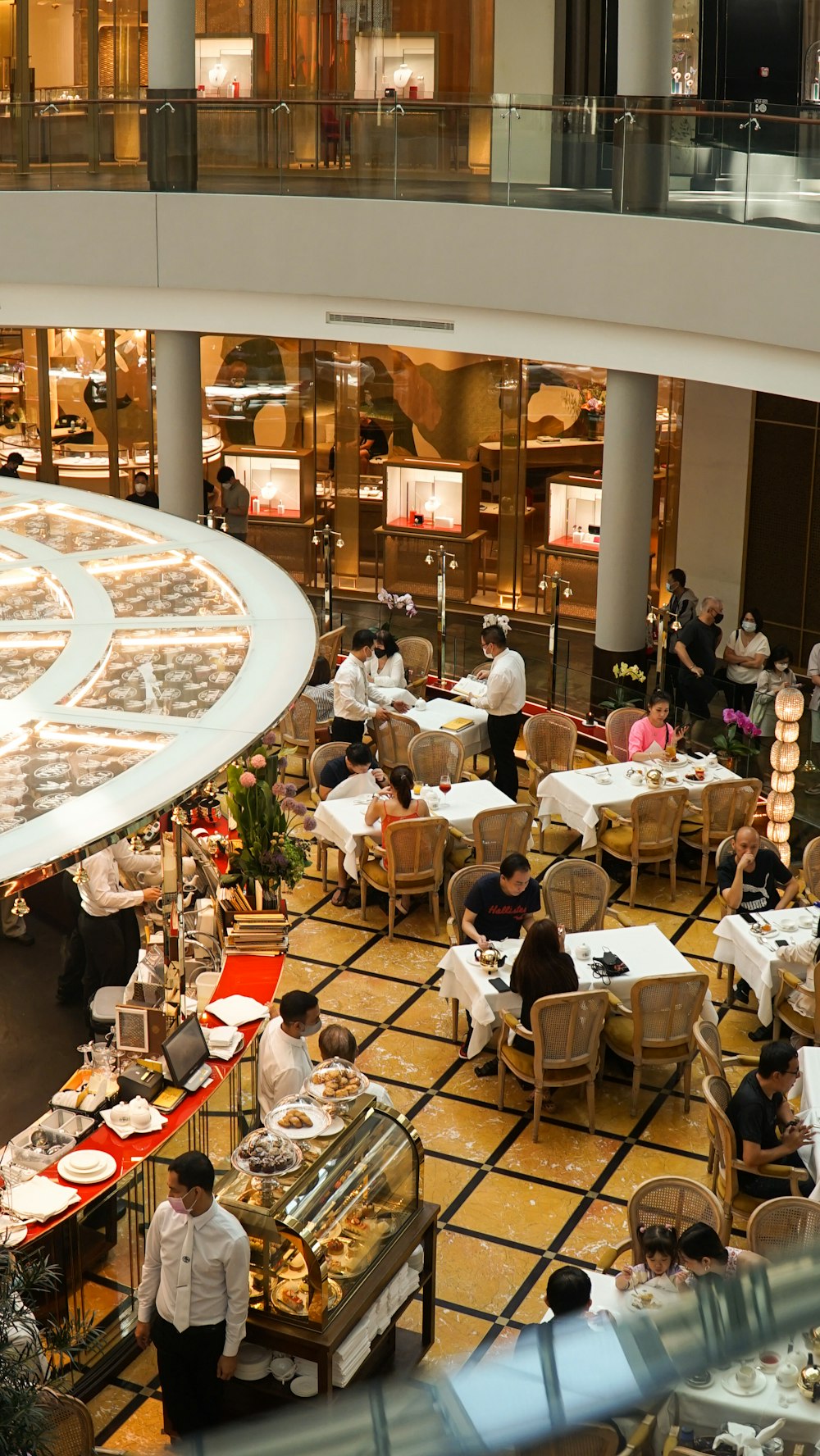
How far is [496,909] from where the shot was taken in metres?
8.55

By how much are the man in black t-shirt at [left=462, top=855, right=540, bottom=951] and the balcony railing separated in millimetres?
5657

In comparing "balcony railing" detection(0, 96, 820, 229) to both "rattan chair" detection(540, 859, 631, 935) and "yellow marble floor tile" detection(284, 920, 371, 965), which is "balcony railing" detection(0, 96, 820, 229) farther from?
"yellow marble floor tile" detection(284, 920, 371, 965)

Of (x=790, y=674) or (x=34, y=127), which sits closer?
(x=790, y=674)

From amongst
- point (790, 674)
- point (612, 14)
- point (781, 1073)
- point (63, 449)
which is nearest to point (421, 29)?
point (612, 14)

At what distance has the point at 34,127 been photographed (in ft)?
50.5

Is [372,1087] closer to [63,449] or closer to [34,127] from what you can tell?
[34,127]

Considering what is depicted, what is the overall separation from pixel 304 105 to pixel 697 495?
220 inches

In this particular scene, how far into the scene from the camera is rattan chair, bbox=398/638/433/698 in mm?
13516

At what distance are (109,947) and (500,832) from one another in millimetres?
3186

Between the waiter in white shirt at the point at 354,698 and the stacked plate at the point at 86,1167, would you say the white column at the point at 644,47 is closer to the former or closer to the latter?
the waiter in white shirt at the point at 354,698

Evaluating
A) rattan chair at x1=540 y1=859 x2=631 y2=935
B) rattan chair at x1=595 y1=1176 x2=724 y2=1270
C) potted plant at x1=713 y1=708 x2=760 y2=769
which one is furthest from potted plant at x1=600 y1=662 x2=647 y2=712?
rattan chair at x1=595 y1=1176 x2=724 y2=1270

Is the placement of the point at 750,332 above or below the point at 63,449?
above

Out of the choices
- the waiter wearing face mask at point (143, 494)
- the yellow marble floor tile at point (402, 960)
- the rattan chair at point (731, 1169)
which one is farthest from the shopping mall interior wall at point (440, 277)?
the rattan chair at point (731, 1169)

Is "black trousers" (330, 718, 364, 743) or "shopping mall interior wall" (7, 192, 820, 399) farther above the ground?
"shopping mall interior wall" (7, 192, 820, 399)
